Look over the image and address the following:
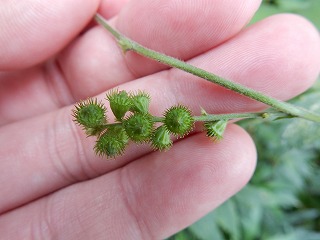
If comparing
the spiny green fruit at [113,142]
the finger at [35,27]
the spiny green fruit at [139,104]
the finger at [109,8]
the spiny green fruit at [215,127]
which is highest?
the finger at [109,8]

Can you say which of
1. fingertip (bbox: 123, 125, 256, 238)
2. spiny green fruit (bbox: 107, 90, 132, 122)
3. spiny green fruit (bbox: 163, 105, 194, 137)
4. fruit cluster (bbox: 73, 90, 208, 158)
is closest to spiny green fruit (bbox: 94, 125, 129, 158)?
fruit cluster (bbox: 73, 90, 208, 158)

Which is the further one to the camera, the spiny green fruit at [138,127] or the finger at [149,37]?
the finger at [149,37]

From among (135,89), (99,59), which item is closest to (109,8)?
(99,59)

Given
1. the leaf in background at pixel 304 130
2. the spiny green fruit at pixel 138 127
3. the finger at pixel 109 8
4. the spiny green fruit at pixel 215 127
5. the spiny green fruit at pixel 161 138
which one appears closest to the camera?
the spiny green fruit at pixel 138 127

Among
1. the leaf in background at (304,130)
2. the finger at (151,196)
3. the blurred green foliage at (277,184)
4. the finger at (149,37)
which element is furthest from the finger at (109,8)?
the leaf in background at (304,130)

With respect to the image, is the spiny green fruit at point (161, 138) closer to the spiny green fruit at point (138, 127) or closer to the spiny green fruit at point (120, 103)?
the spiny green fruit at point (138, 127)

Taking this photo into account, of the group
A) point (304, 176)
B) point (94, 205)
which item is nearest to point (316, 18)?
point (304, 176)

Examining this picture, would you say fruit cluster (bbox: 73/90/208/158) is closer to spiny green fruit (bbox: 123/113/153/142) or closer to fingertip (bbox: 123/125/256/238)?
spiny green fruit (bbox: 123/113/153/142)

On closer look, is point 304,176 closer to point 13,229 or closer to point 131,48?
point 131,48
